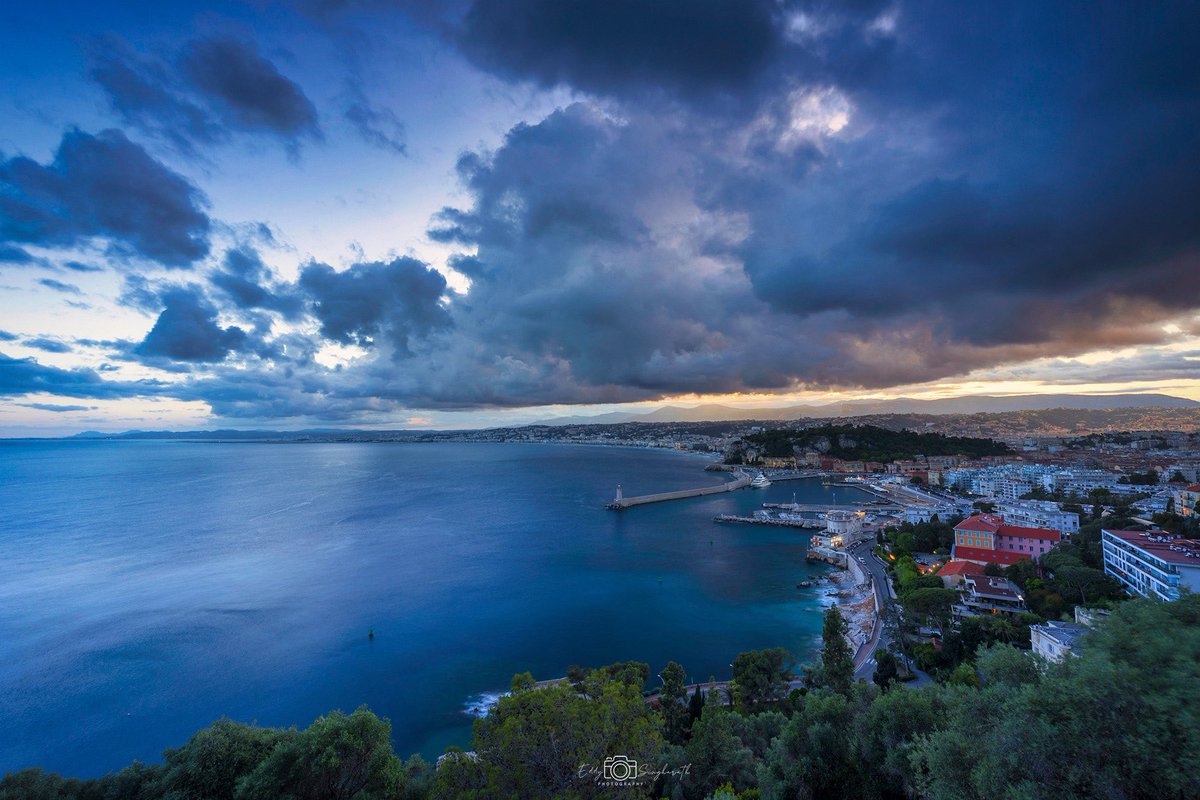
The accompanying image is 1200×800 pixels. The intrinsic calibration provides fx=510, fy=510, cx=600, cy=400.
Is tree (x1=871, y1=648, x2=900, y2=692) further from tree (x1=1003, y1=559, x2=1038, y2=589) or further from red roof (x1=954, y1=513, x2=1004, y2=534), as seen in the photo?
red roof (x1=954, y1=513, x2=1004, y2=534)

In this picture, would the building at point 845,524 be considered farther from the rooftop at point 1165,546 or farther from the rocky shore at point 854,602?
the rooftop at point 1165,546

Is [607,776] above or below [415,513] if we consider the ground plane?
above

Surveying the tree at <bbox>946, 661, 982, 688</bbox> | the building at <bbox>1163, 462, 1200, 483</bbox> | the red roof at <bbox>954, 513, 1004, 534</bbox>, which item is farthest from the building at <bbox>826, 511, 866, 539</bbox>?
the building at <bbox>1163, 462, 1200, 483</bbox>

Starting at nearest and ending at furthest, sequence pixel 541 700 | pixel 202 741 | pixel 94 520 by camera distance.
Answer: pixel 541 700 → pixel 202 741 → pixel 94 520

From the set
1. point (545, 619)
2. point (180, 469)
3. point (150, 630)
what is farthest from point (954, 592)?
point (180, 469)

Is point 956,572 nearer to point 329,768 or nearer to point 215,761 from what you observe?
point 329,768

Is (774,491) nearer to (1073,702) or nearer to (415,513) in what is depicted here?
(415,513)

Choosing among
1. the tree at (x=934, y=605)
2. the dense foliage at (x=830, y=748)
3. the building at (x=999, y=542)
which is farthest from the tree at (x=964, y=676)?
the building at (x=999, y=542)

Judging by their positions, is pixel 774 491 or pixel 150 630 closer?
pixel 150 630
